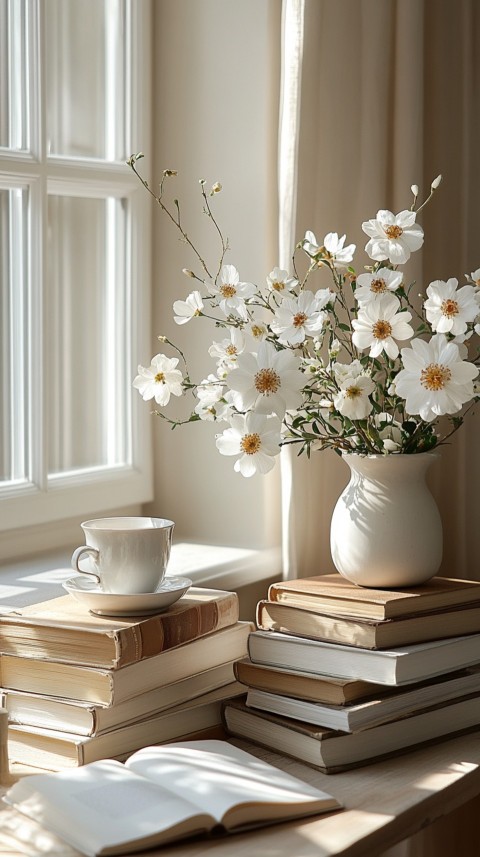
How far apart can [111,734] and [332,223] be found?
31.9 inches

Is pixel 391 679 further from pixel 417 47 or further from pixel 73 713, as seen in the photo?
pixel 417 47

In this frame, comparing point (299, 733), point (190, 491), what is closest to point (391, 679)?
point (299, 733)

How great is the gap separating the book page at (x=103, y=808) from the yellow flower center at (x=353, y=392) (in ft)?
1.58

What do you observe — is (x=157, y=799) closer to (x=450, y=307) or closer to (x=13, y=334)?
(x=450, y=307)

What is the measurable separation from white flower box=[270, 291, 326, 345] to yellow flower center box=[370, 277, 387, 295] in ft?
0.21

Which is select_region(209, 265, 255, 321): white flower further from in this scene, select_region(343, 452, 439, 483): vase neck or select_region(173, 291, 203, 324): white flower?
select_region(343, 452, 439, 483): vase neck

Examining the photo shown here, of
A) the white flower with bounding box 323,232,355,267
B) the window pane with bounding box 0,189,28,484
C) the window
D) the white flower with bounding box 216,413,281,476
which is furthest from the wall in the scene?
the white flower with bounding box 216,413,281,476

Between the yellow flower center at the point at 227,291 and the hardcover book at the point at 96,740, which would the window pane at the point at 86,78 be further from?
the hardcover book at the point at 96,740

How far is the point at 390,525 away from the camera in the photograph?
1.30m

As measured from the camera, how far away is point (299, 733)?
47.9 inches

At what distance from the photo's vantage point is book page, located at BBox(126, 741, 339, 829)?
1.01m

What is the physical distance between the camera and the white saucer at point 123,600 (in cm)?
120

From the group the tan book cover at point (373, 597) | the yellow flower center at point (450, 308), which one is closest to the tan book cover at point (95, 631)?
the tan book cover at point (373, 597)

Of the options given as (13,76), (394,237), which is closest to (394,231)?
(394,237)
